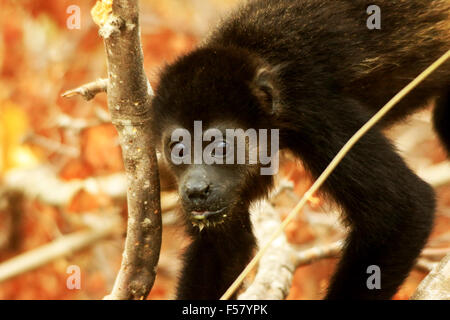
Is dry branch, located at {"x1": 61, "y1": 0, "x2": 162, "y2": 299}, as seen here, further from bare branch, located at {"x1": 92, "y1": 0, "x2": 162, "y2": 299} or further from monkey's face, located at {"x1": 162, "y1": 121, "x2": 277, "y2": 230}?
monkey's face, located at {"x1": 162, "y1": 121, "x2": 277, "y2": 230}

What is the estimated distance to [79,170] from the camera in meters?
6.68

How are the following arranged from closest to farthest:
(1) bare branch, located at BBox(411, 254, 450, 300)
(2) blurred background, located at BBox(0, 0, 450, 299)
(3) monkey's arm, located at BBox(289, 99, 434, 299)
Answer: (1) bare branch, located at BBox(411, 254, 450, 300) < (3) monkey's arm, located at BBox(289, 99, 434, 299) < (2) blurred background, located at BBox(0, 0, 450, 299)

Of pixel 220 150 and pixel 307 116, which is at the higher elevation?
pixel 307 116

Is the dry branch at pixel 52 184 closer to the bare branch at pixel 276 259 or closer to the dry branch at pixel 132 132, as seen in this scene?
the bare branch at pixel 276 259

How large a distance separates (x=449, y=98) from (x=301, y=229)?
2.52 m

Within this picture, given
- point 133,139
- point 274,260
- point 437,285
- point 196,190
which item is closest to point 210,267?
point 274,260

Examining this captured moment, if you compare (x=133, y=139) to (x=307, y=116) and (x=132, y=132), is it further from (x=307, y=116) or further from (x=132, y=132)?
(x=307, y=116)

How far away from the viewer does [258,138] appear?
4.24 metres

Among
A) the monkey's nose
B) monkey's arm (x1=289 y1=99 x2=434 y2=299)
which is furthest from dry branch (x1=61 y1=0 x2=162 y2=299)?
monkey's arm (x1=289 y1=99 x2=434 y2=299)

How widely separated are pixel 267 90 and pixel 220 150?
0.49 m

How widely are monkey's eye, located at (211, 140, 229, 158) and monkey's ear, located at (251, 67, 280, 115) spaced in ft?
1.17

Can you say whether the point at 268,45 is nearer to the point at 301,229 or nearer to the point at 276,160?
the point at 276,160

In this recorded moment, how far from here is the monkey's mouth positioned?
12.3 feet
